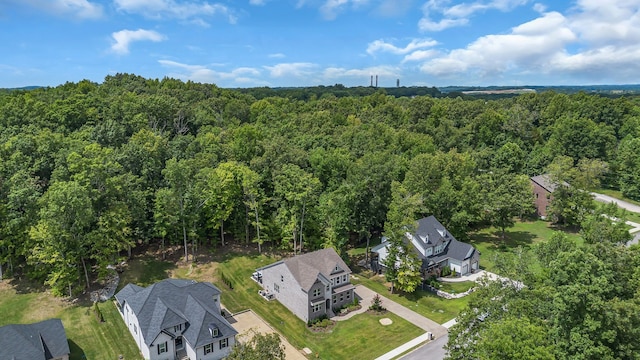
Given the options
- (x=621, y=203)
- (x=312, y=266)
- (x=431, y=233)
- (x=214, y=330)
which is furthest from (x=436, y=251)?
(x=621, y=203)

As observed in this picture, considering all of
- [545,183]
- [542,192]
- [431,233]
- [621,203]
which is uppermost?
[545,183]

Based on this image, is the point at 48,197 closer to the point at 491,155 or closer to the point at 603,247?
the point at 603,247

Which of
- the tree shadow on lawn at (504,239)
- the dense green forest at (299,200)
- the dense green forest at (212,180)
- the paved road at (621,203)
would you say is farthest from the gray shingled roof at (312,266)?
the paved road at (621,203)

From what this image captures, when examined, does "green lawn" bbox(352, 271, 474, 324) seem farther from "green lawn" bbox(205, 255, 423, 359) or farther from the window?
the window

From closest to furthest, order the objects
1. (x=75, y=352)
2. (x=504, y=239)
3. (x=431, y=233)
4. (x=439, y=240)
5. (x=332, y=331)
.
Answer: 1. (x=75, y=352)
2. (x=332, y=331)
3. (x=439, y=240)
4. (x=431, y=233)
5. (x=504, y=239)

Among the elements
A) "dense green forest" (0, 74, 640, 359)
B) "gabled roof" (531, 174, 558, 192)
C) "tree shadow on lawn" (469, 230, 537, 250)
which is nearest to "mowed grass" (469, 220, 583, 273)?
"tree shadow on lawn" (469, 230, 537, 250)

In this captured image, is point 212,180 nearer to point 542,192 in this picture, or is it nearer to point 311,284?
point 311,284

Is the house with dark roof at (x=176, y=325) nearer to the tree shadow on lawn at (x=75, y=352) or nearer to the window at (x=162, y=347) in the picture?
the window at (x=162, y=347)
